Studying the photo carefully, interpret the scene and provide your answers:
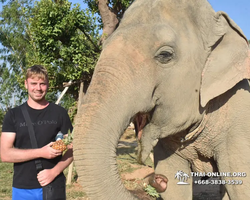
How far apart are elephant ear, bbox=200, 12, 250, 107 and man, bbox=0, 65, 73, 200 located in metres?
1.28

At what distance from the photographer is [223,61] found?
2.33 m

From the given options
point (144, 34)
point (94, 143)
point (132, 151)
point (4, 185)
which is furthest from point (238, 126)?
point (132, 151)

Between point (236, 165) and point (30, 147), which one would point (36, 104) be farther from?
point (236, 165)

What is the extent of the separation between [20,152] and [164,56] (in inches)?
53.5

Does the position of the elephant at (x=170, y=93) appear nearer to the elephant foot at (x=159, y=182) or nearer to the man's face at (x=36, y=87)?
the elephant foot at (x=159, y=182)

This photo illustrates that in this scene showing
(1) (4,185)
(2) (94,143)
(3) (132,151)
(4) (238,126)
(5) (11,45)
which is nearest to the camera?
(2) (94,143)

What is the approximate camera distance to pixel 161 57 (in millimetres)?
2059

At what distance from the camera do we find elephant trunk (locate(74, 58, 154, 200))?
1750 millimetres

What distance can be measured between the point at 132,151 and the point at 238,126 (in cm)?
879

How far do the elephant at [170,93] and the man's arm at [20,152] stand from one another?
71cm

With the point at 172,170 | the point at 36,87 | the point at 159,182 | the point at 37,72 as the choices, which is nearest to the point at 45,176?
the point at 36,87

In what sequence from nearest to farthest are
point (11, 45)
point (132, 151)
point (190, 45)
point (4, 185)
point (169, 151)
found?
point (190, 45) → point (169, 151) → point (4, 185) → point (132, 151) → point (11, 45)

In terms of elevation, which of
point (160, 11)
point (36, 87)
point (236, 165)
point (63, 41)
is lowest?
point (236, 165)

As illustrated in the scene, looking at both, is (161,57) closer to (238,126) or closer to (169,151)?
(238,126)
